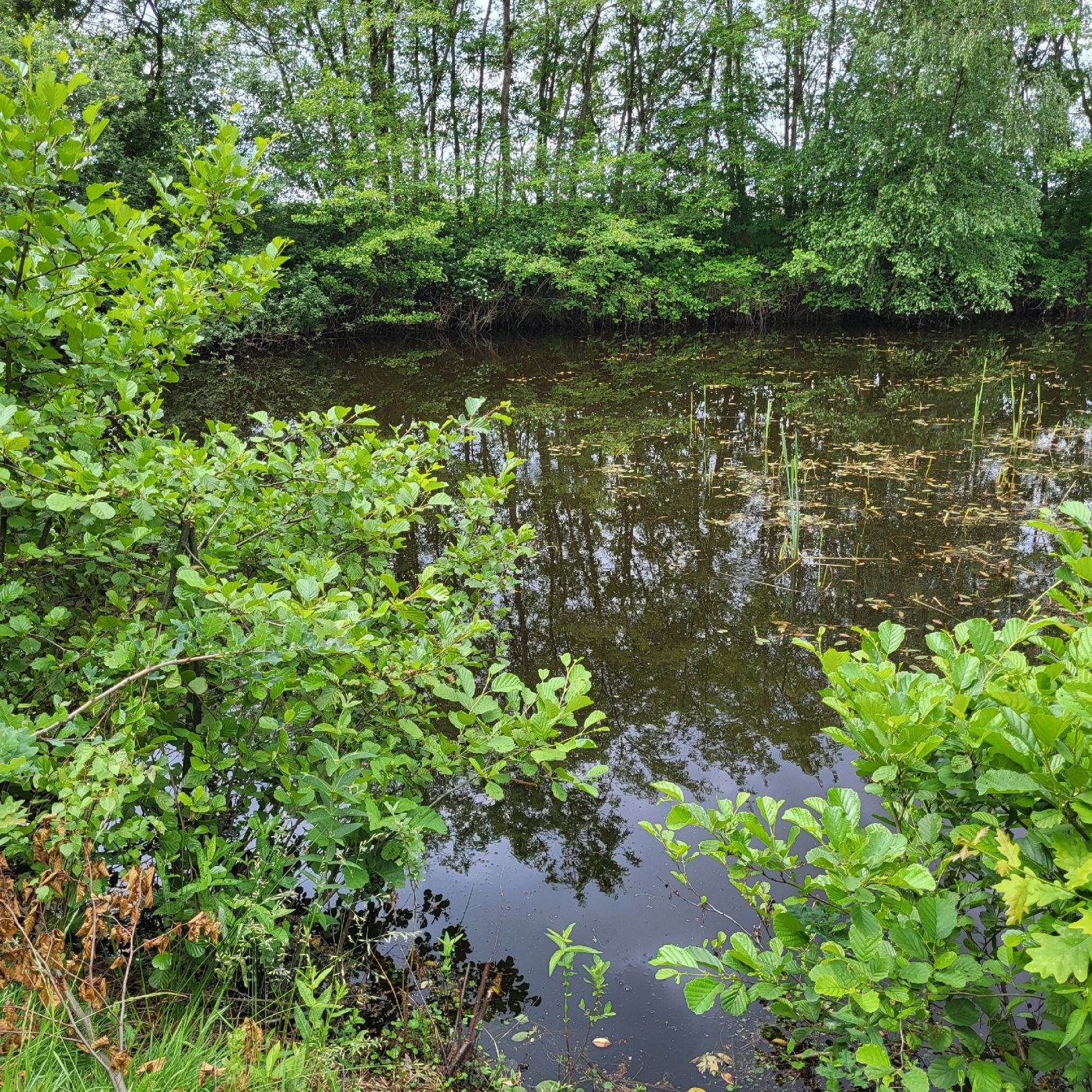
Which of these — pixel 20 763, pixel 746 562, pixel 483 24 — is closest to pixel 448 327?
pixel 483 24

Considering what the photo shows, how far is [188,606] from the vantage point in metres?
1.96

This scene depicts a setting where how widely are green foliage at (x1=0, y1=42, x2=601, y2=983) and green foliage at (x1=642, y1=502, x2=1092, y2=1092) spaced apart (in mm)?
591

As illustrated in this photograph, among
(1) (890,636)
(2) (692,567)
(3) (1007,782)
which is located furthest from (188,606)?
(2) (692,567)

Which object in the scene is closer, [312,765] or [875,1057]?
[875,1057]

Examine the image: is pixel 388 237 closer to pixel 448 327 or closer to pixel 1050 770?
pixel 448 327

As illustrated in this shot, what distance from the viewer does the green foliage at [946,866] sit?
1.20 m

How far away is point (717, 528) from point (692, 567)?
920 millimetres

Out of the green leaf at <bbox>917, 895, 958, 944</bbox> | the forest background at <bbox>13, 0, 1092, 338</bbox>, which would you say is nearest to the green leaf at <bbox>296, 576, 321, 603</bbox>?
the green leaf at <bbox>917, 895, 958, 944</bbox>

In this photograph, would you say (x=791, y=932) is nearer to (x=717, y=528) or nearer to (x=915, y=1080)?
(x=915, y=1080)

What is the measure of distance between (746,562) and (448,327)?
1518cm

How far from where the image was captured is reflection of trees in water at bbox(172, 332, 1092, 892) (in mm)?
3693

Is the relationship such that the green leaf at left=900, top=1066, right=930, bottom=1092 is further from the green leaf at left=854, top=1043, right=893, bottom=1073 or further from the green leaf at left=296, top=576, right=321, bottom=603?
the green leaf at left=296, top=576, right=321, bottom=603

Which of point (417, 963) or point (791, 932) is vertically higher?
point (791, 932)

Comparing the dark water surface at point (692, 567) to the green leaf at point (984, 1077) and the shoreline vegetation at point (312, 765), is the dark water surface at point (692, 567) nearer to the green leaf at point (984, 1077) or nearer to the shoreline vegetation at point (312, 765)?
the shoreline vegetation at point (312, 765)
